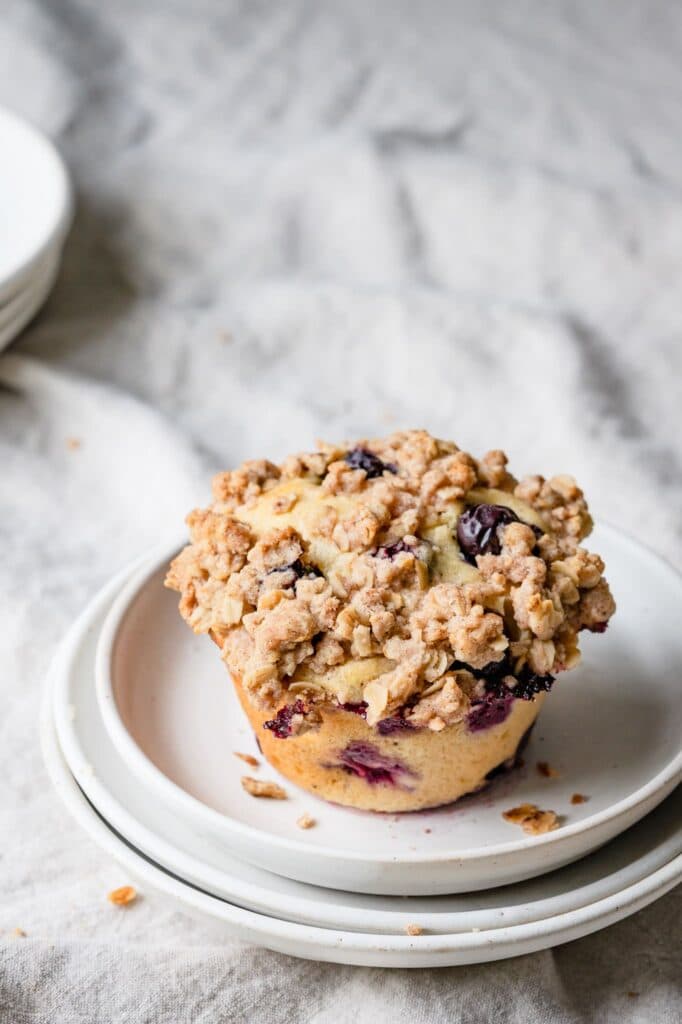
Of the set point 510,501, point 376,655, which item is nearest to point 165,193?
point 510,501

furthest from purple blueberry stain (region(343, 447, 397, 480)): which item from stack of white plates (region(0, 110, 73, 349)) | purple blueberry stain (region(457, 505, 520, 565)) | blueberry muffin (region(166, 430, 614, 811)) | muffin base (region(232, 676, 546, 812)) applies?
stack of white plates (region(0, 110, 73, 349))

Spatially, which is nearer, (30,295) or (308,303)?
(30,295)

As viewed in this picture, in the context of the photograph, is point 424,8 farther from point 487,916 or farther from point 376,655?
point 487,916

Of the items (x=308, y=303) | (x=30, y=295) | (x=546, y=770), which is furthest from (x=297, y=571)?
(x=308, y=303)

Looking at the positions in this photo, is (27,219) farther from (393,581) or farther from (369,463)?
(393,581)

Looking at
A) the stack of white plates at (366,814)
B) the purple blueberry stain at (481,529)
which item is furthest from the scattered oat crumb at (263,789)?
the purple blueberry stain at (481,529)

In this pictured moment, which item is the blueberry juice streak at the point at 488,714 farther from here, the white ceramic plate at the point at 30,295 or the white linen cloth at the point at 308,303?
the white ceramic plate at the point at 30,295
